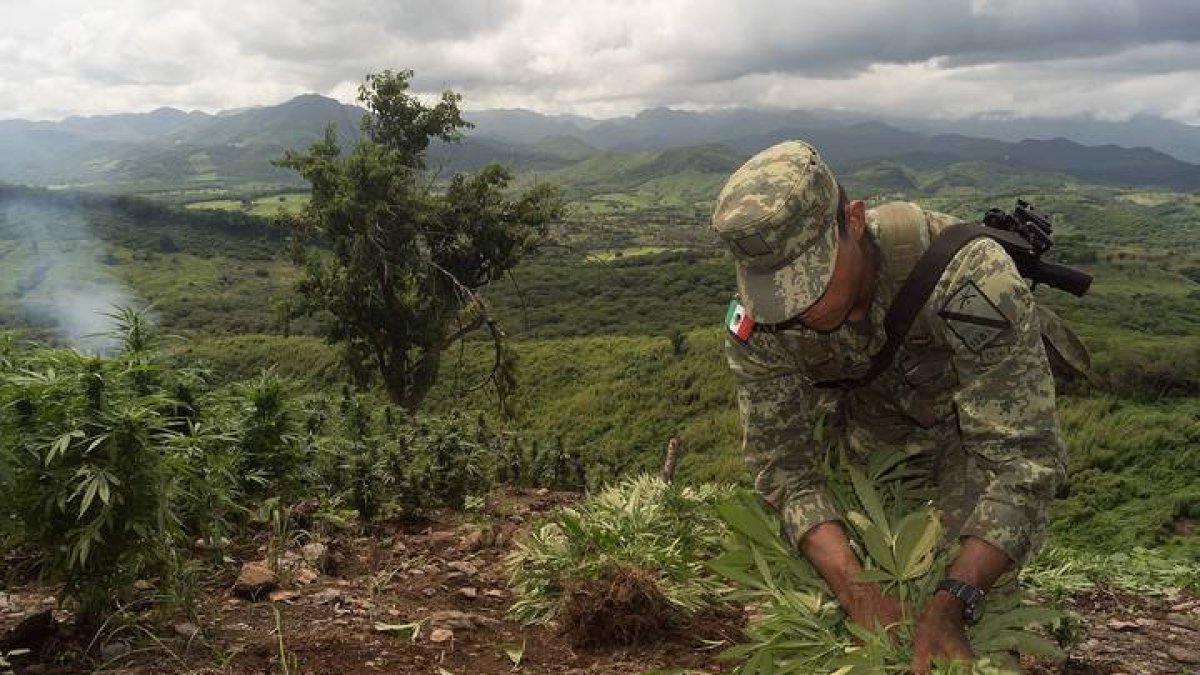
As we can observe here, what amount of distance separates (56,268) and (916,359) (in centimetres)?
11109

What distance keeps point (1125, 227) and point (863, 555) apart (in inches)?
6597

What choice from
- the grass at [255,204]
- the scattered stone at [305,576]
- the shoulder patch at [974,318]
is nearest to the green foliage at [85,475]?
the scattered stone at [305,576]

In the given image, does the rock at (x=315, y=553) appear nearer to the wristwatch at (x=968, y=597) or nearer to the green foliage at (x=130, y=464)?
the green foliage at (x=130, y=464)

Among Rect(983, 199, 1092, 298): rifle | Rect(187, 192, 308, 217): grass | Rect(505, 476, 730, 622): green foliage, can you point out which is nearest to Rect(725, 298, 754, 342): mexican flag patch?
Rect(983, 199, 1092, 298): rifle

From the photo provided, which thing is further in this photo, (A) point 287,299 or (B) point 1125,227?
(B) point 1125,227

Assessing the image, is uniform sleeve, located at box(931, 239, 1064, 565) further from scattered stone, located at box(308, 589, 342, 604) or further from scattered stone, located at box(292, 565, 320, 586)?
scattered stone, located at box(292, 565, 320, 586)

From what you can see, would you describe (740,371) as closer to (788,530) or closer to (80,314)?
(788,530)

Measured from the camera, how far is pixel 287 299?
18.6 metres

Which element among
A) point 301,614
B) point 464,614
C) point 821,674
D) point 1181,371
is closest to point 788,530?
point 821,674

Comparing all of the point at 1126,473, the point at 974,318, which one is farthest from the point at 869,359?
the point at 1126,473

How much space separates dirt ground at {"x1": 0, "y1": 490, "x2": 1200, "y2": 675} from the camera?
10.2 ft

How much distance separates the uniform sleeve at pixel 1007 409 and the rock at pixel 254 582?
300 cm

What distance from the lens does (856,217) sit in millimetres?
2686

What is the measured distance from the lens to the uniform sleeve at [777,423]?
117 inches
